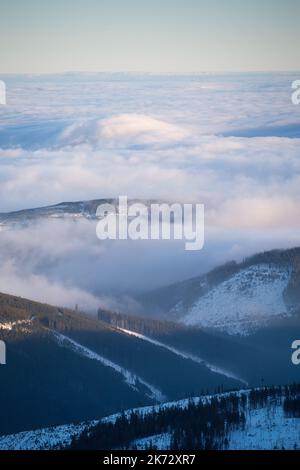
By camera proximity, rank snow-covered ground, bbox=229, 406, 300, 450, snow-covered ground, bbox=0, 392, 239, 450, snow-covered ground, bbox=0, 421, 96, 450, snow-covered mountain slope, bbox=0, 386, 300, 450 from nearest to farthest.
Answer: snow-covered ground, bbox=229, 406, 300, 450, snow-covered mountain slope, bbox=0, 386, 300, 450, snow-covered ground, bbox=0, 421, 96, 450, snow-covered ground, bbox=0, 392, 239, 450

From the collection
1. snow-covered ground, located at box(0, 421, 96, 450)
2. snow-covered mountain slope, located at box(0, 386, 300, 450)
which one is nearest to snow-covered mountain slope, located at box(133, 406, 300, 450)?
snow-covered mountain slope, located at box(0, 386, 300, 450)

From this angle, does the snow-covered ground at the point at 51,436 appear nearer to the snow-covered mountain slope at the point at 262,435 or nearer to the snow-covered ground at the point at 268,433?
the snow-covered mountain slope at the point at 262,435

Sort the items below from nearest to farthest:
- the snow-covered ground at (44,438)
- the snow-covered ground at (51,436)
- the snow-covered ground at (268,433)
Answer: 1. the snow-covered ground at (268,433)
2. the snow-covered ground at (44,438)
3. the snow-covered ground at (51,436)

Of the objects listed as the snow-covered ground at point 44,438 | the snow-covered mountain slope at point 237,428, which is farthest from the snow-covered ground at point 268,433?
the snow-covered ground at point 44,438

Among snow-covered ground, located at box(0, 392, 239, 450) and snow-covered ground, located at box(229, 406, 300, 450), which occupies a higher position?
snow-covered ground, located at box(0, 392, 239, 450)

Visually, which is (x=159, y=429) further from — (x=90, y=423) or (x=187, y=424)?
(x=90, y=423)

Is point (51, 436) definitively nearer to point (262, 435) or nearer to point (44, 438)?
point (44, 438)

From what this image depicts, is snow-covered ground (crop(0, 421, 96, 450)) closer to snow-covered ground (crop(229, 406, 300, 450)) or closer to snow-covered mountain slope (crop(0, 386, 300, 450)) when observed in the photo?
snow-covered mountain slope (crop(0, 386, 300, 450))

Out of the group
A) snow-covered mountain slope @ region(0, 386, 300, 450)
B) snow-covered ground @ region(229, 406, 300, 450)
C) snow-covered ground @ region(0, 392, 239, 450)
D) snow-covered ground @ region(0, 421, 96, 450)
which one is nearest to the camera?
snow-covered ground @ region(229, 406, 300, 450)
